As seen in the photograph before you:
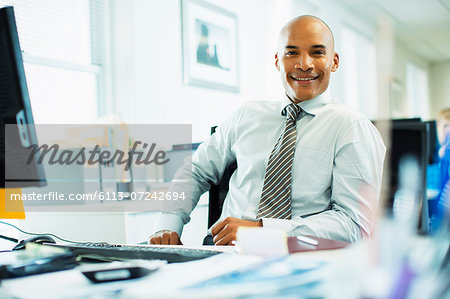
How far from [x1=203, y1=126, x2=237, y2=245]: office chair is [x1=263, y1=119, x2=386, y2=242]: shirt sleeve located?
14.9 inches

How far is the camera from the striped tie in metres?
1.25

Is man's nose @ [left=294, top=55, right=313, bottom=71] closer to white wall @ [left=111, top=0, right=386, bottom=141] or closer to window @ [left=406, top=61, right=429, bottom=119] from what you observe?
white wall @ [left=111, top=0, right=386, bottom=141]

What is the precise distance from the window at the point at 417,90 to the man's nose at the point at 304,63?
22.3 ft

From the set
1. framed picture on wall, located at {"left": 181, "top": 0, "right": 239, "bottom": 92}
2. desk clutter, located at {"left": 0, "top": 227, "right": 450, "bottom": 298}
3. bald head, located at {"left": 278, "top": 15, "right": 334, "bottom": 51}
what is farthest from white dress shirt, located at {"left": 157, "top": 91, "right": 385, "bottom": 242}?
framed picture on wall, located at {"left": 181, "top": 0, "right": 239, "bottom": 92}

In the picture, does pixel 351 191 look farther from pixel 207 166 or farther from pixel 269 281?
pixel 269 281

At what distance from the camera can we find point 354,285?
309mm

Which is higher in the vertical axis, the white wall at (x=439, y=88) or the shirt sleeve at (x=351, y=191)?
the white wall at (x=439, y=88)

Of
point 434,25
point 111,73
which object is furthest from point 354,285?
point 434,25

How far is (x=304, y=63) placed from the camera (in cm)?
145

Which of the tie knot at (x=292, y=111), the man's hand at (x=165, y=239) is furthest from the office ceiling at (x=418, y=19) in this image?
the man's hand at (x=165, y=239)

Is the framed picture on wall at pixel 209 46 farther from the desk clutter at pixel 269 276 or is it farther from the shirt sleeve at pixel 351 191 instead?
the desk clutter at pixel 269 276

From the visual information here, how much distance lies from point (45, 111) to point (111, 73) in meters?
0.50

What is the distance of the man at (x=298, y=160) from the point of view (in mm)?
1146

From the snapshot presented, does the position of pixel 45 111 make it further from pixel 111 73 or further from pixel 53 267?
pixel 53 267
